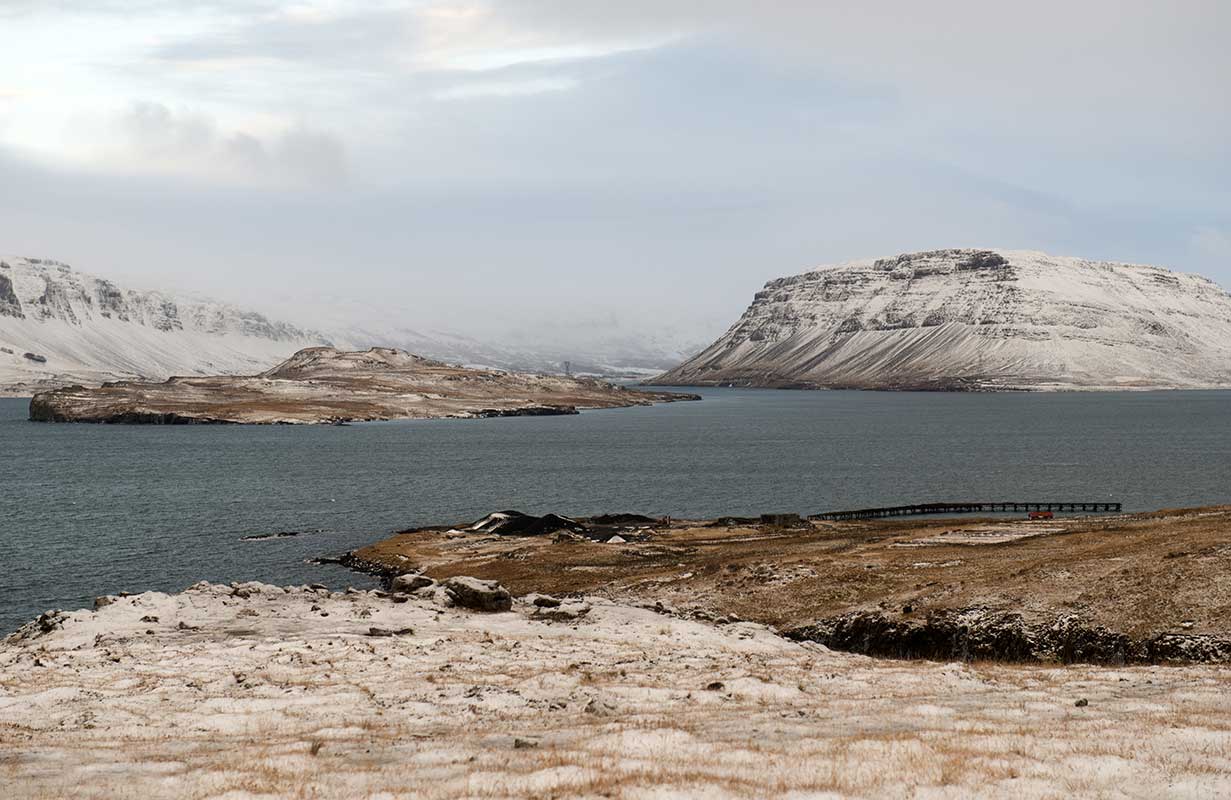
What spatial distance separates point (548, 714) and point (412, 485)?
10110cm

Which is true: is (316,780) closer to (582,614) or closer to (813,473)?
(582,614)

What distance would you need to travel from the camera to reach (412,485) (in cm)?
12206

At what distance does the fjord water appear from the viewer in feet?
242

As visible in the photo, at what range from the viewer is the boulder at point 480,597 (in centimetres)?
4131

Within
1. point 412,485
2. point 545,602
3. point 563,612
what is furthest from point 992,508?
point 563,612

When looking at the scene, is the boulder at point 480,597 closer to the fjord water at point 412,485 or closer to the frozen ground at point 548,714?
the frozen ground at point 548,714

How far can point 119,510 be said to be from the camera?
97438 mm

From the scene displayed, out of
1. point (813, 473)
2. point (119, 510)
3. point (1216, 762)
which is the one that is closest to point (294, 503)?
point (119, 510)

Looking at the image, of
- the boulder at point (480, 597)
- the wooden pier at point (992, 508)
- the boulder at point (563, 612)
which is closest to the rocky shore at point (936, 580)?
the boulder at point (563, 612)

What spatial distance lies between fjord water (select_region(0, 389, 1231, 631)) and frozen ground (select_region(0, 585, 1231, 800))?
3174 centimetres

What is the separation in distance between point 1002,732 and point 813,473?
116007 millimetres

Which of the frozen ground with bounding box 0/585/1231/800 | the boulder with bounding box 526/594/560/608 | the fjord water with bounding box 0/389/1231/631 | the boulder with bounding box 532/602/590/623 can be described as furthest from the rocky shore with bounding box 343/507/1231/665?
the fjord water with bounding box 0/389/1231/631

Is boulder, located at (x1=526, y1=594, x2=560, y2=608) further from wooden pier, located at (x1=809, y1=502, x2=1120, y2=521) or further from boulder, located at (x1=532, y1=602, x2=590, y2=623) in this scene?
wooden pier, located at (x1=809, y1=502, x2=1120, y2=521)

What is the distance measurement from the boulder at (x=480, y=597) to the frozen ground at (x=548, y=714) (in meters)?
1.50
